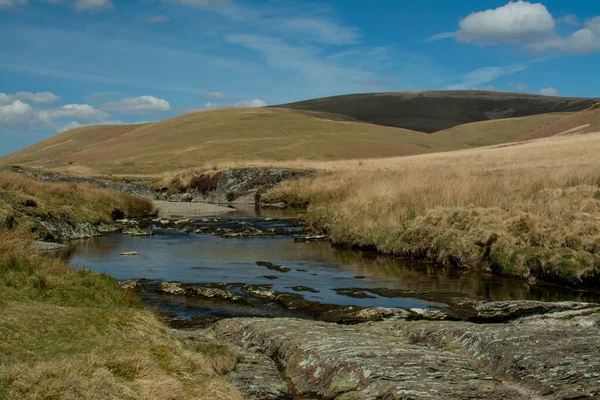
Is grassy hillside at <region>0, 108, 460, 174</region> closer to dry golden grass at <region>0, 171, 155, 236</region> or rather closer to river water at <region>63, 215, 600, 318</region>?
dry golden grass at <region>0, 171, 155, 236</region>

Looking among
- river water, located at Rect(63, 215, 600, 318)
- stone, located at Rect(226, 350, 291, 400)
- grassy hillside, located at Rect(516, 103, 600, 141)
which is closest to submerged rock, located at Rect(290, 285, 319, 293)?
river water, located at Rect(63, 215, 600, 318)

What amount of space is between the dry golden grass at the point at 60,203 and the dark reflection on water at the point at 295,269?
9.46ft

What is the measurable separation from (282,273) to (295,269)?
0.84m

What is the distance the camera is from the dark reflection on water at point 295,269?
15891 mm

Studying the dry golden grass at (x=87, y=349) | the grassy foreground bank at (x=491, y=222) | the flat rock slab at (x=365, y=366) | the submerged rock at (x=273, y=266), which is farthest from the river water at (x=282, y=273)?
the flat rock slab at (x=365, y=366)

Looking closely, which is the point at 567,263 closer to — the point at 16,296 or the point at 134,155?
the point at 16,296

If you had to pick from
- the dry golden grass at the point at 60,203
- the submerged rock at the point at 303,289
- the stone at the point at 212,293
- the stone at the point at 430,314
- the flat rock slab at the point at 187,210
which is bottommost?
the stone at the point at 430,314

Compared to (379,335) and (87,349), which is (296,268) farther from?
(87,349)

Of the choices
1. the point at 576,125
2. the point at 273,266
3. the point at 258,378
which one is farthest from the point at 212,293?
the point at 576,125

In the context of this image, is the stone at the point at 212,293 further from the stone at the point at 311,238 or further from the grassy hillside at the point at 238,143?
the grassy hillside at the point at 238,143

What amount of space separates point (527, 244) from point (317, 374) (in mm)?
11852

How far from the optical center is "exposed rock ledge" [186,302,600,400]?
750 centimetres

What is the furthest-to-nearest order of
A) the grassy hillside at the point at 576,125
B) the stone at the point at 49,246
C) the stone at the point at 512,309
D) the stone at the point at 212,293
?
the grassy hillside at the point at 576,125
the stone at the point at 49,246
the stone at the point at 212,293
the stone at the point at 512,309

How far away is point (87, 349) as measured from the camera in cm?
812
